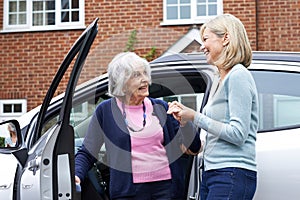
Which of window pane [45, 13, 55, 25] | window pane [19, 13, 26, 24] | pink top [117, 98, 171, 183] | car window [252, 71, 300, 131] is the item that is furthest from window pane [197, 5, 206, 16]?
pink top [117, 98, 171, 183]

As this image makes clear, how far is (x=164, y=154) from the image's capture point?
3.16m

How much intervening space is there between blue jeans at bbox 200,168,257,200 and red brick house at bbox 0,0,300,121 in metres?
7.83

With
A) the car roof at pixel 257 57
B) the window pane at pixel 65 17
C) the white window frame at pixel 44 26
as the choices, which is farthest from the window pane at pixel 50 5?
the car roof at pixel 257 57

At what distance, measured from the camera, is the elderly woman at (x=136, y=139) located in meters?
3.09

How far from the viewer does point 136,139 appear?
3119mm

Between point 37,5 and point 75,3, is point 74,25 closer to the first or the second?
point 75,3

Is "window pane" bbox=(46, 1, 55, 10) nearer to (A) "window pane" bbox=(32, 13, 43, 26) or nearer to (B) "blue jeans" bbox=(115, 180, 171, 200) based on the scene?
(A) "window pane" bbox=(32, 13, 43, 26)

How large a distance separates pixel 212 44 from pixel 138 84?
436 mm

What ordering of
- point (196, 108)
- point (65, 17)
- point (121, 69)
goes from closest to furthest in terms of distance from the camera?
point (121, 69)
point (196, 108)
point (65, 17)

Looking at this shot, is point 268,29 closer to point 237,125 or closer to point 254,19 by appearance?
point 254,19

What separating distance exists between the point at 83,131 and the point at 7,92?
821 centimetres

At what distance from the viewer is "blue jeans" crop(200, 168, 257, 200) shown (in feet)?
9.07

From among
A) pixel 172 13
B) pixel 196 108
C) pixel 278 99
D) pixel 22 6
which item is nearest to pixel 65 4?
pixel 22 6

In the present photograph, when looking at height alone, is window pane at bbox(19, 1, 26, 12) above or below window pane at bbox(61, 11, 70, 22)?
above
